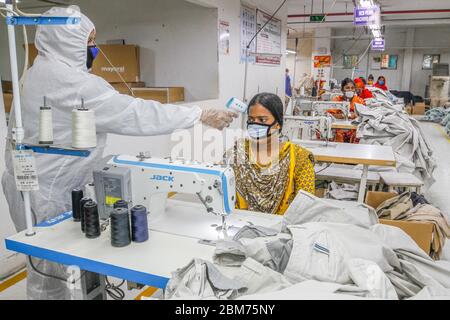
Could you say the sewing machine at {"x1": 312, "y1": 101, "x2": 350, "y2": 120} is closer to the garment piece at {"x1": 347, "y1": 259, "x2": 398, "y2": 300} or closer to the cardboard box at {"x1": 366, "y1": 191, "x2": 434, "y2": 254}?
the cardboard box at {"x1": 366, "y1": 191, "x2": 434, "y2": 254}

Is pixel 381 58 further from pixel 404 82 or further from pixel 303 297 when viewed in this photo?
pixel 303 297

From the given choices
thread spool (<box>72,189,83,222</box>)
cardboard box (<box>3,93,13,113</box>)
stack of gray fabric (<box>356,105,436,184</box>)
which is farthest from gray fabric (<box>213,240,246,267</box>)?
stack of gray fabric (<box>356,105,436,184</box>)

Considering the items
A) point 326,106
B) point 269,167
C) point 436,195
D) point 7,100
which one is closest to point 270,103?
point 269,167

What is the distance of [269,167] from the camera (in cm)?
212

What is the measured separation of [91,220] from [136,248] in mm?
230

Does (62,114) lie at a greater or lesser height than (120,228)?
greater

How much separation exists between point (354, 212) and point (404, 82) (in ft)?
51.8

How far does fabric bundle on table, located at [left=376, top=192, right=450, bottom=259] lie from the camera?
2545 mm

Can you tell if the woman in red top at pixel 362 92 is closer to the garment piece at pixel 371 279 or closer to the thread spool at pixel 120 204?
the thread spool at pixel 120 204

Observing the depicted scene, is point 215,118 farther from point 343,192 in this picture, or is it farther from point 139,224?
point 343,192

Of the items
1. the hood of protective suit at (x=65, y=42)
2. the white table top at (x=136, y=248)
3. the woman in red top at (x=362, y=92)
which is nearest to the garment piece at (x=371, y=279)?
the white table top at (x=136, y=248)

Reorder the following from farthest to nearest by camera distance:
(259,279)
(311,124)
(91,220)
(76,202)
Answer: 1. (311,124)
2. (76,202)
3. (91,220)
4. (259,279)

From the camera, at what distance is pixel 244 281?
1.10 metres

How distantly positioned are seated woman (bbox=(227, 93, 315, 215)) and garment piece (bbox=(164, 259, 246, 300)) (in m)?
1.01
